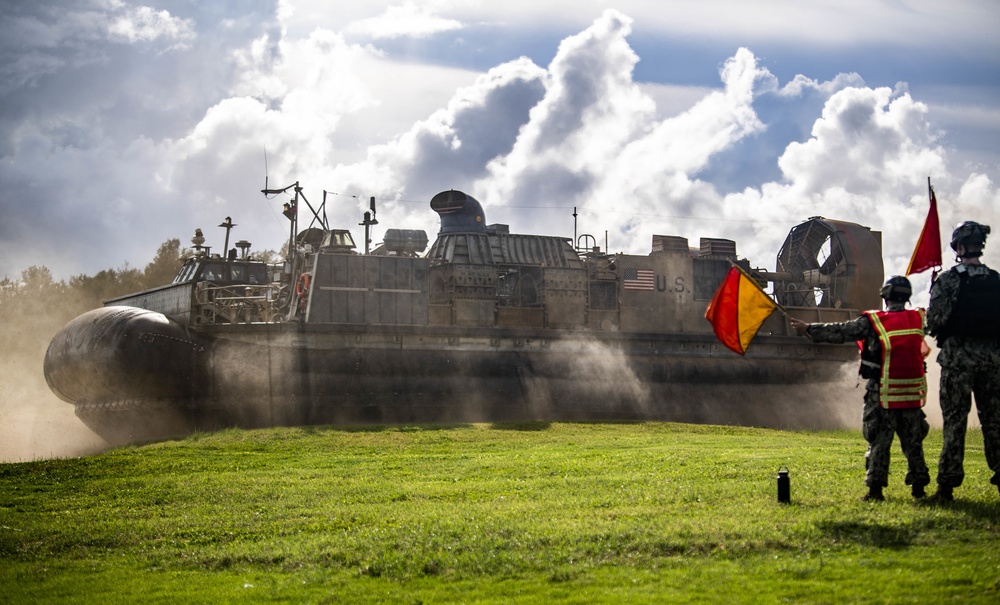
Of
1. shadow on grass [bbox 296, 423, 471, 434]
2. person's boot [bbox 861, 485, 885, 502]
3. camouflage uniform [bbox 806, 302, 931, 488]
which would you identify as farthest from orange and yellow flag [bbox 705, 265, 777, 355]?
shadow on grass [bbox 296, 423, 471, 434]

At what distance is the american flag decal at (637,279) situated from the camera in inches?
1256

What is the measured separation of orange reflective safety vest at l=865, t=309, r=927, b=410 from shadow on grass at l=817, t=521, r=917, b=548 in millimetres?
1501

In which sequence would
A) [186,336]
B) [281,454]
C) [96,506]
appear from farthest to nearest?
[186,336] < [281,454] < [96,506]

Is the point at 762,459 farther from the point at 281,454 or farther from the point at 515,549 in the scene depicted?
the point at 281,454

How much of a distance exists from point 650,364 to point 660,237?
15.7 feet

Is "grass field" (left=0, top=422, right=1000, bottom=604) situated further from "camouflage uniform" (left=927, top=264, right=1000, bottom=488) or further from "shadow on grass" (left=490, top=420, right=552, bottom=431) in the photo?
"shadow on grass" (left=490, top=420, right=552, bottom=431)

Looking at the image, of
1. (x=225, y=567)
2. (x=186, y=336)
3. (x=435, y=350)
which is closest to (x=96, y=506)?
(x=225, y=567)

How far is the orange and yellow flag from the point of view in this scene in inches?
417

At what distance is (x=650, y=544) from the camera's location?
7.86 m

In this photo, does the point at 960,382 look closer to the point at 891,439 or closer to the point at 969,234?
the point at 891,439

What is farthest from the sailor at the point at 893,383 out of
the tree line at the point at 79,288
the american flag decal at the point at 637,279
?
the tree line at the point at 79,288

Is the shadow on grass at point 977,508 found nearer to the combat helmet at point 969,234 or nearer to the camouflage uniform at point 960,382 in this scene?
the camouflage uniform at point 960,382

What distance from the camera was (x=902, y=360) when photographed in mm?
9195

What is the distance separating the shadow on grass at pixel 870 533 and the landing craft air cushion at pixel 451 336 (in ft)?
61.8
